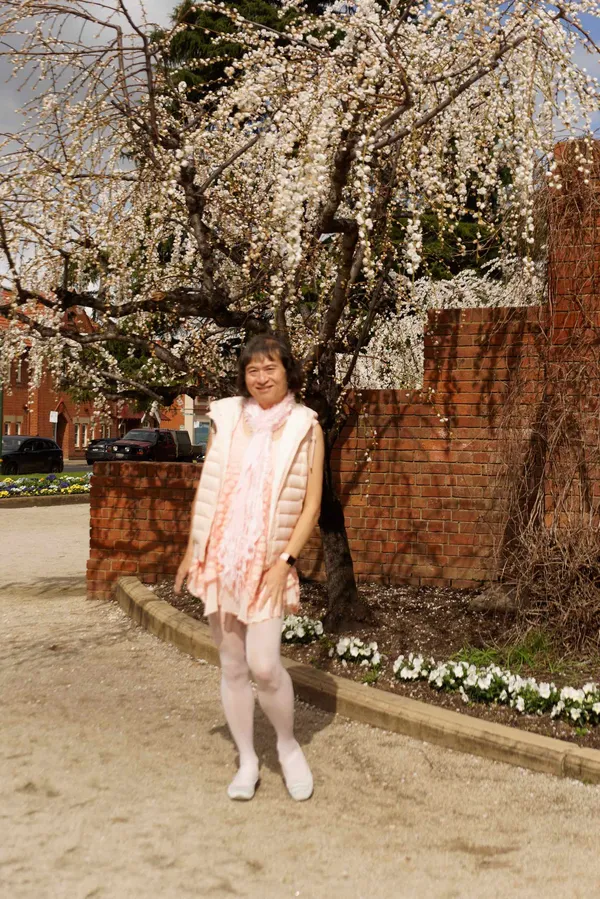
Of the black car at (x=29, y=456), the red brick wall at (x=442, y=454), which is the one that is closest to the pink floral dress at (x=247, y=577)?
the red brick wall at (x=442, y=454)

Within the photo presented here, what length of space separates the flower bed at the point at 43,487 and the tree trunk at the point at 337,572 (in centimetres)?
1433

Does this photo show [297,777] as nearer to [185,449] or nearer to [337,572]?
[337,572]

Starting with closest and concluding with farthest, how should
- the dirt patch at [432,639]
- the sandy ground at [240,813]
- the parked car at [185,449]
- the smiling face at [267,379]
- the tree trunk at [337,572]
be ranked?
1. the sandy ground at [240,813]
2. the smiling face at [267,379]
3. the dirt patch at [432,639]
4. the tree trunk at [337,572]
5. the parked car at [185,449]

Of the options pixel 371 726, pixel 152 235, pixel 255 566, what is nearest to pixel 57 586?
pixel 152 235

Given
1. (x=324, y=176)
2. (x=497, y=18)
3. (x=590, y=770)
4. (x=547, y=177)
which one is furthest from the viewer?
(x=547, y=177)

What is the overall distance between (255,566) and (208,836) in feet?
3.31

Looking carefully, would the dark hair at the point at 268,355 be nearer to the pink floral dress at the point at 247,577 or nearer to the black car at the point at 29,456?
the pink floral dress at the point at 247,577

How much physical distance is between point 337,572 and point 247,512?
2.92 metres

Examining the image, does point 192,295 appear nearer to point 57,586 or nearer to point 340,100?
point 340,100

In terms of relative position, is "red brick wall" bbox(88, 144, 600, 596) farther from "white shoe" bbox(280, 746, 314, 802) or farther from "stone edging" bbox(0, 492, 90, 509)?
"stone edging" bbox(0, 492, 90, 509)

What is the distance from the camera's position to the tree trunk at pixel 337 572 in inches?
262

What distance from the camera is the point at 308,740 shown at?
15.9ft

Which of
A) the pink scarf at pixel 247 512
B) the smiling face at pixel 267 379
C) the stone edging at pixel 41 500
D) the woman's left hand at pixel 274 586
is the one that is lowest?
the stone edging at pixel 41 500

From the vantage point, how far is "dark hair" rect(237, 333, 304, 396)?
4.23 metres
